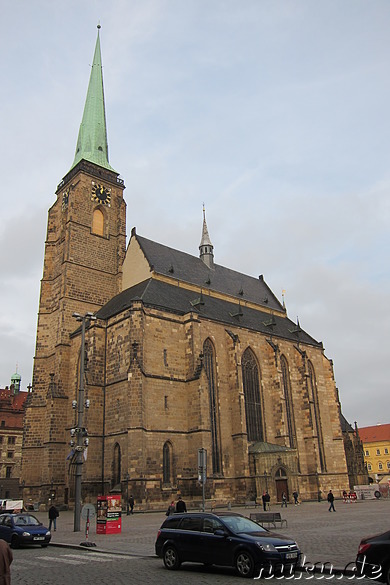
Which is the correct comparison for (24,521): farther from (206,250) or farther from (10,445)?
(10,445)

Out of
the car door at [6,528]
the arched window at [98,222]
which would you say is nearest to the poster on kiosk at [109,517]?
the car door at [6,528]

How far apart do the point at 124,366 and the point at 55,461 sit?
8.42 meters

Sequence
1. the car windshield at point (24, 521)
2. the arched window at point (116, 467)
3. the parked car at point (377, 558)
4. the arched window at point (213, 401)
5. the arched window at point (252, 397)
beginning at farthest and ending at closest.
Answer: the arched window at point (252, 397) < the arched window at point (213, 401) < the arched window at point (116, 467) < the car windshield at point (24, 521) < the parked car at point (377, 558)

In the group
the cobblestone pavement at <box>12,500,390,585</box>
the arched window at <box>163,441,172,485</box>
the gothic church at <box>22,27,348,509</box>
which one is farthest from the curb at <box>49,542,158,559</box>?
the arched window at <box>163,441,172,485</box>

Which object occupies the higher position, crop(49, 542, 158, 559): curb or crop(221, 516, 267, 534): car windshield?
crop(221, 516, 267, 534): car windshield

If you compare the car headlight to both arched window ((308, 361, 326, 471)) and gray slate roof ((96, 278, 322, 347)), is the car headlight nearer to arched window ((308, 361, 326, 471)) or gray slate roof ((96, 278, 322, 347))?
gray slate roof ((96, 278, 322, 347))

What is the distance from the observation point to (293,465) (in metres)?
34.4

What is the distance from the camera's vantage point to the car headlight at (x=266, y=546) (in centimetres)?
936

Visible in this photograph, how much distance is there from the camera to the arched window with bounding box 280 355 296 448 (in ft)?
127

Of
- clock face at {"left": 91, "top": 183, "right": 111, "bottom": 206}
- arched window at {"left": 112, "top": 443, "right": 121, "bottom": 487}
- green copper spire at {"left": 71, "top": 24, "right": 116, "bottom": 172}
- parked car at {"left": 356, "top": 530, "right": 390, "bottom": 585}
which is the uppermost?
green copper spire at {"left": 71, "top": 24, "right": 116, "bottom": 172}

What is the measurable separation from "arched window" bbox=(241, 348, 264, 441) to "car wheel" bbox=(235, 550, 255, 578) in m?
26.1

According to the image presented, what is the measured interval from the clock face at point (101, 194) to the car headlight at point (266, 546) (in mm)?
36613

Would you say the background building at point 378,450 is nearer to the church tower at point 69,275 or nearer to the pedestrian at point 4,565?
the church tower at point 69,275

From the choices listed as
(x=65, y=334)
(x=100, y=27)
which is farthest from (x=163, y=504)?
(x=100, y=27)
